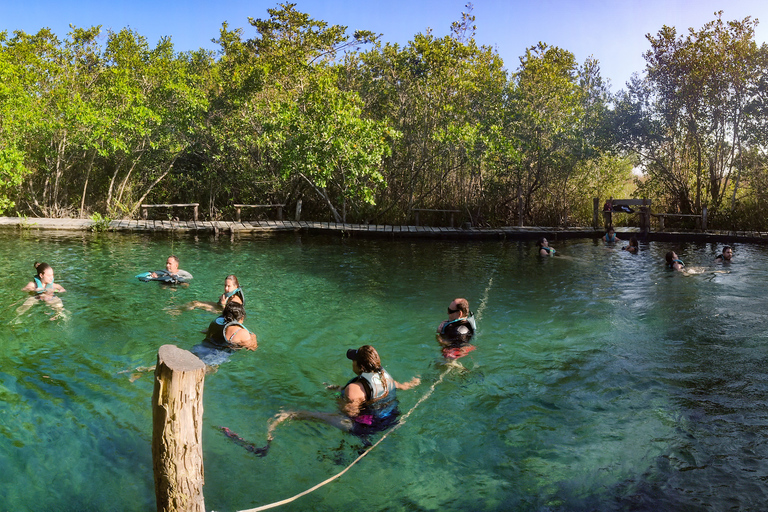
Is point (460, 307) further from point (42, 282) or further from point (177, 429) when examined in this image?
point (42, 282)

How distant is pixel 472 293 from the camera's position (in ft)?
42.9

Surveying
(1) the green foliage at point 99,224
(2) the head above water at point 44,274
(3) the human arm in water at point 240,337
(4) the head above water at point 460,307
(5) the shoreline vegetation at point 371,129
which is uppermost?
(5) the shoreline vegetation at point 371,129

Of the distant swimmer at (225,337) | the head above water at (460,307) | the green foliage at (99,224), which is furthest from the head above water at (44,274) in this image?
the green foliage at (99,224)

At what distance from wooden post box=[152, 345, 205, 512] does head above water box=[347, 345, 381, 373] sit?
88.9 inches

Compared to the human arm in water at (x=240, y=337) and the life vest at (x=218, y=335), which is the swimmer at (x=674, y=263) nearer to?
the human arm in water at (x=240, y=337)

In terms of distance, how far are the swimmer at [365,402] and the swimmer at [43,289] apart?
650 centimetres

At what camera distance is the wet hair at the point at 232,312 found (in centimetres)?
783

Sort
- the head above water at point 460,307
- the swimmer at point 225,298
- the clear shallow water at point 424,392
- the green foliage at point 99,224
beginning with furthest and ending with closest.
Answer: the green foliage at point 99,224 < the swimmer at point 225,298 < the head above water at point 460,307 < the clear shallow water at point 424,392

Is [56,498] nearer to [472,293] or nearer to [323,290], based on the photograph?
[323,290]

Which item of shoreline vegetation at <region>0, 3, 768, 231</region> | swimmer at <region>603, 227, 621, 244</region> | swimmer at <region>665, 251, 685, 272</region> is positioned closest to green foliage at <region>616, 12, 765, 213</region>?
shoreline vegetation at <region>0, 3, 768, 231</region>

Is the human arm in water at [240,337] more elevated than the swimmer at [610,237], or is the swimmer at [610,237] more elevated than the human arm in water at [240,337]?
the swimmer at [610,237]

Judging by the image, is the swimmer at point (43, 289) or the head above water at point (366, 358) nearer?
the head above water at point (366, 358)

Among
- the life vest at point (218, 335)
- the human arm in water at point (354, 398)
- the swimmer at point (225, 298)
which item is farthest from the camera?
the swimmer at point (225, 298)

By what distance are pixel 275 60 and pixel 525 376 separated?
16.4 meters
